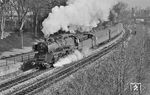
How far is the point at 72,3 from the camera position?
41812 millimetres

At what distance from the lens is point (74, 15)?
40719 millimetres

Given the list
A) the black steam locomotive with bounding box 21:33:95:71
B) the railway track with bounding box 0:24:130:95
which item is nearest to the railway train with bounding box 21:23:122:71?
the black steam locomotive with bounding box 21:33:95:71

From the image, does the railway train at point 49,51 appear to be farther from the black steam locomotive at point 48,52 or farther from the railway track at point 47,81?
the railway track at point 47,81

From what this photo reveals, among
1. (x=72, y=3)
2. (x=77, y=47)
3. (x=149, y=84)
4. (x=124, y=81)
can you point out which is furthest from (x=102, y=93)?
(x=72, y=3)

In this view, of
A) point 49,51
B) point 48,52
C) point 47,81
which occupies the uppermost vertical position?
point 49,51

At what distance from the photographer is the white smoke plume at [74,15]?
35.2 meters

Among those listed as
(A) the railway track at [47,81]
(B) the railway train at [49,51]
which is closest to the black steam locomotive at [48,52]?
(B) the railway train at [49,51]

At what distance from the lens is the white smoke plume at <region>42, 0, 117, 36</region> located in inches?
1386

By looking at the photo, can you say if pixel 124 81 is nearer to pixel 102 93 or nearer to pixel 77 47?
pixel 102 93

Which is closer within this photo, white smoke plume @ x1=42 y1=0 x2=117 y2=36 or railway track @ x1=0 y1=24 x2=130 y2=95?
railway track @ x1=0 y1=24 x2=130 y2=95

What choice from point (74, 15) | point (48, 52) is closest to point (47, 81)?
point (48, 52)

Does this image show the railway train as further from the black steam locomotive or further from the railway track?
the railway track

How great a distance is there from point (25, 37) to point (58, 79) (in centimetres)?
3951

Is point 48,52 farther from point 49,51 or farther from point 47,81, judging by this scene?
point 47,81
